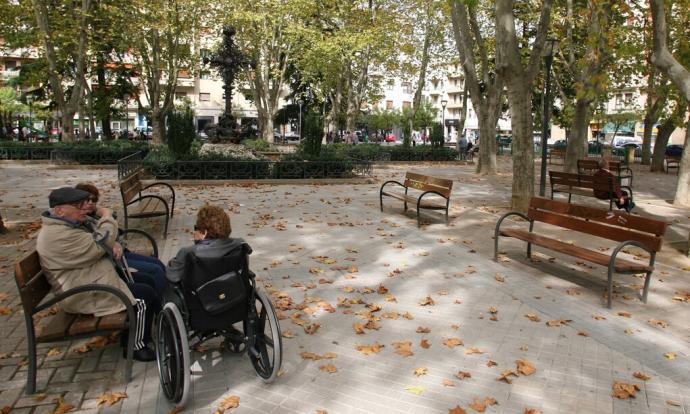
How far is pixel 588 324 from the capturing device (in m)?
5.08

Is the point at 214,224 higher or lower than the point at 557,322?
higher

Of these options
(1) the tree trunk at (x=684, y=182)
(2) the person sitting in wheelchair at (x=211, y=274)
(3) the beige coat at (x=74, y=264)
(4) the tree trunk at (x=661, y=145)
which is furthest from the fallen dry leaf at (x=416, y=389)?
(4) the tree trunk at (x=661, y=145)

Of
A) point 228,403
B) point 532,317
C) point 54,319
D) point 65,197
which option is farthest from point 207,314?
point 532,317

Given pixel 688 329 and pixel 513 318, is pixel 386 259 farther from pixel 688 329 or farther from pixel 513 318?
pixel 688 329

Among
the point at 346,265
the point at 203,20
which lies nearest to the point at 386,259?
the point at 346,265

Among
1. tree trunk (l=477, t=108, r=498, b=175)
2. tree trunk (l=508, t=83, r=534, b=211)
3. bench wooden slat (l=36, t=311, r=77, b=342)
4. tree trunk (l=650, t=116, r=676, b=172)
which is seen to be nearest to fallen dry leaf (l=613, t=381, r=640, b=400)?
bench wooden slat (l=36, t=311, r=77, b=342)

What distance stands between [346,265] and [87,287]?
385 cm

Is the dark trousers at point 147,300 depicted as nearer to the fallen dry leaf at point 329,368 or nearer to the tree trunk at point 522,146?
the fallen dry leaf at point 329,368

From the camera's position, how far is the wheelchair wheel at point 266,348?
3.66m

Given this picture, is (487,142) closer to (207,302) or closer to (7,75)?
(207,302)

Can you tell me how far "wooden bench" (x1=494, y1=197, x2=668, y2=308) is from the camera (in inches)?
217

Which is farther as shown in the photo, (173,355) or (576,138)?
(576,138)

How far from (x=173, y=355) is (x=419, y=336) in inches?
84.3

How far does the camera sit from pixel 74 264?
3.76 m
